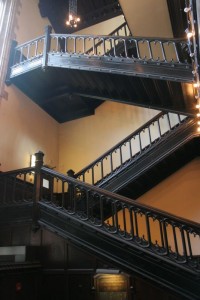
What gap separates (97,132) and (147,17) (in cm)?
379

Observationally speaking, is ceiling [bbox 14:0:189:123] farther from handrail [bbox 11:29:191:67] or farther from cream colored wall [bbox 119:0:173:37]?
handrail [bbox 11:29:191:67]

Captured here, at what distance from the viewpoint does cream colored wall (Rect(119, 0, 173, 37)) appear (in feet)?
17.4

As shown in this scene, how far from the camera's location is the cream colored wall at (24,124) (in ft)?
21.1

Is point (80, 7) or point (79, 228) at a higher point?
point (80, 7)

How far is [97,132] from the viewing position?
8.43 meters

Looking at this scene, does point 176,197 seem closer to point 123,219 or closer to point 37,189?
point 123,219

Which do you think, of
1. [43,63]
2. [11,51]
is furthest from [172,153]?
[11,51]

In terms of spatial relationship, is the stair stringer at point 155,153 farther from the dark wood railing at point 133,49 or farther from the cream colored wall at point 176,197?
the dark wood railing at point 133,49

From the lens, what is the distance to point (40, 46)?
324 inches

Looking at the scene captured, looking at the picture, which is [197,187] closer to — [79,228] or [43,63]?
[79,228]

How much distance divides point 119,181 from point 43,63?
3.36 metres

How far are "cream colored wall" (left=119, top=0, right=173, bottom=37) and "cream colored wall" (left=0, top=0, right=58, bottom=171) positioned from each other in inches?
136

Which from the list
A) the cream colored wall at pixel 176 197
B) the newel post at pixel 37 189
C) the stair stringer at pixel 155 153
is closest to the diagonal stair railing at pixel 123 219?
the newel post at pixel 37 189

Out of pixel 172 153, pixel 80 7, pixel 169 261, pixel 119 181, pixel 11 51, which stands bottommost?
pixel 169 261
